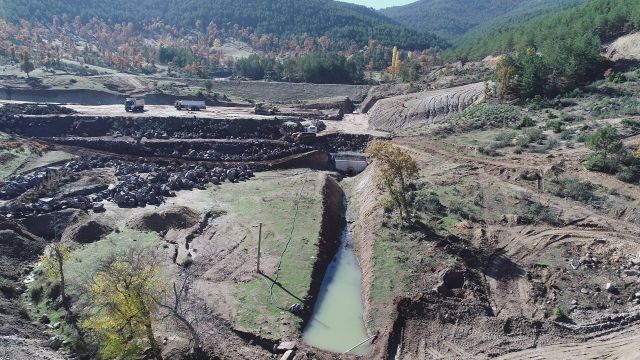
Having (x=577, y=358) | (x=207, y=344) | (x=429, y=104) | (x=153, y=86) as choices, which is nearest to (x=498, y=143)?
(x=429, y=104)

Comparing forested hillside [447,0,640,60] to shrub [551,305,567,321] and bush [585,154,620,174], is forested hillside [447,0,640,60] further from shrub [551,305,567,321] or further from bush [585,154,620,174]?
shrub [551,305,567,321]

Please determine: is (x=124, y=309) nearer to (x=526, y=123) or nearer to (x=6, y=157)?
(x=6, y=157)

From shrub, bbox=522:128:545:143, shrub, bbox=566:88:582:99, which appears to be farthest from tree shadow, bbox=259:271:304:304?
shrub, bbox=566:88:582:99

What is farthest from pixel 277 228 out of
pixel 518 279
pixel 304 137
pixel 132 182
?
pixel 304 137

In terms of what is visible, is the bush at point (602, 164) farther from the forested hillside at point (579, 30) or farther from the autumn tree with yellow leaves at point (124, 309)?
the autumn tree with yellow leaves at point (124, 309)

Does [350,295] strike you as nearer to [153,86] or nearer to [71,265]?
[71,265]

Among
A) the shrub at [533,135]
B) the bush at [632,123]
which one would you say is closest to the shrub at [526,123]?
the shrub at [533,135]
